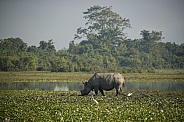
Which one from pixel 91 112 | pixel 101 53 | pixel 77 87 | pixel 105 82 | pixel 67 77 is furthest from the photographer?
pixel 101 53

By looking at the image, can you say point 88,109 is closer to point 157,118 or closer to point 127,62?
point 157,118

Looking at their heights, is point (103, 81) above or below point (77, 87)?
above

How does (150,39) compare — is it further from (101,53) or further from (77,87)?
(77,87)

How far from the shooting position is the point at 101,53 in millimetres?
77312

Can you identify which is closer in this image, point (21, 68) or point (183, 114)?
point (183, 114)

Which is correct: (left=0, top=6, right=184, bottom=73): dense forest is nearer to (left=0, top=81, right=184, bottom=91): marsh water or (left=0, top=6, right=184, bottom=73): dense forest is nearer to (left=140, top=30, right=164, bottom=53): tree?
(left=140, top=30, right=164, bottom=53): tree

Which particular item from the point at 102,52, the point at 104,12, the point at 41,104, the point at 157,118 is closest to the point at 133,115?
the point at 157,118

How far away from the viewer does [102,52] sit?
3044 inches

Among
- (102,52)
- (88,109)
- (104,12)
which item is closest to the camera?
(88,109)

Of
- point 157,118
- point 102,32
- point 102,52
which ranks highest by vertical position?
point 102,32

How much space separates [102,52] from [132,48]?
244 inches

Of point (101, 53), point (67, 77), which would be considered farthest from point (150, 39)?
point (67, 77)

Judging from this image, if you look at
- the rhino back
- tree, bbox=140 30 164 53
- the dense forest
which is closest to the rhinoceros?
the rhino back

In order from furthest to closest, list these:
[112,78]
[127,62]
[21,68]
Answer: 1. [127,62]
2. [21,68]
3. [112,78]
